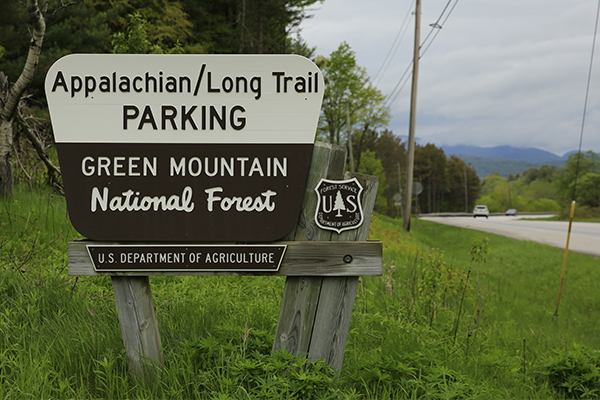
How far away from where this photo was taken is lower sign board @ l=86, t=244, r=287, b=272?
8.29 feet

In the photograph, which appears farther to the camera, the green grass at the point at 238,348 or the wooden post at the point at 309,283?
the wooden post at the point at 309,283

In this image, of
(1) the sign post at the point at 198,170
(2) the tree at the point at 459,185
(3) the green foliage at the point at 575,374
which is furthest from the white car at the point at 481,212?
(1) the sign post at the point at 198,170

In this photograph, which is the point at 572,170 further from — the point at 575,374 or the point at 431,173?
the point at 575,374

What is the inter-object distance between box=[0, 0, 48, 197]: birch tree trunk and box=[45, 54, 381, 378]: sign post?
3350 mm

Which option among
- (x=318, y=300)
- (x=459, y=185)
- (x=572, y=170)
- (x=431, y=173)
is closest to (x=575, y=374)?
(x=318, y=300)

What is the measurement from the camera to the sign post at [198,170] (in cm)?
254

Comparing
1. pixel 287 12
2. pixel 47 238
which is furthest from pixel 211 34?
pixel 47 238

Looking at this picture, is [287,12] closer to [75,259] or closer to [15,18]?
[15,18]

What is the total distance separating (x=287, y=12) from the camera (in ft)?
70.5

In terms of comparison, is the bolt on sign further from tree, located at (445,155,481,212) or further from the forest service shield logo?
tree, located at (445,155,481,212)

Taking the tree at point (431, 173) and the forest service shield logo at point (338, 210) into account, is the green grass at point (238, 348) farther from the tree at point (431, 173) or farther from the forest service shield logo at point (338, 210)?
the tree at point (431, 173)

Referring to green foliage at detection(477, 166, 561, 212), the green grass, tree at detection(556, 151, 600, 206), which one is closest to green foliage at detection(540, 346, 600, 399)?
the green grass

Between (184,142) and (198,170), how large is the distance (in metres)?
0.20

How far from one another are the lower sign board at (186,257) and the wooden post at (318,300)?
0.73 feet
